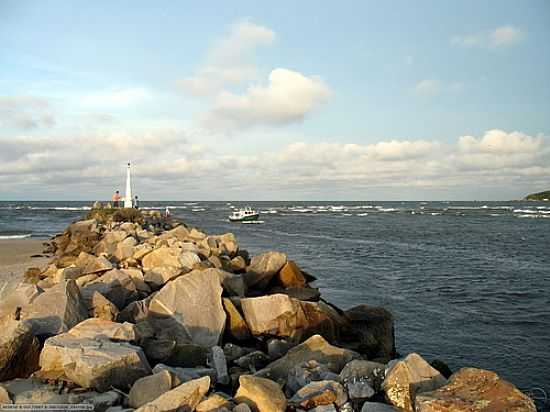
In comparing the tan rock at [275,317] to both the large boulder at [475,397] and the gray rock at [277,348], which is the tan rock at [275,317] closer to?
the gray rock at [277,348]

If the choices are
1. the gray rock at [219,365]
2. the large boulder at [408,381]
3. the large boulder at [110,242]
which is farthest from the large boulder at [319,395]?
the large boulder at [110,242]

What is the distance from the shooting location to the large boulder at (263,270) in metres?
11.4

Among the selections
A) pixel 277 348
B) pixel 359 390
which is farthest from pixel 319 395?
pixel 277 348

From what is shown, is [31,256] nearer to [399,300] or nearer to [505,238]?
[399,300]

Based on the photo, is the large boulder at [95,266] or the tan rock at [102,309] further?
the large boulder at [95,266]

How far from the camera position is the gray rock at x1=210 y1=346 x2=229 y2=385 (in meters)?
5.54

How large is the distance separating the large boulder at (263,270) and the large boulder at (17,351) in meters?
6.11

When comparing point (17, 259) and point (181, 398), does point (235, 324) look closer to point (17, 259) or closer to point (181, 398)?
point (181, 398)

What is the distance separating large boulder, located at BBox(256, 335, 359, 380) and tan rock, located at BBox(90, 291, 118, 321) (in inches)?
96.3

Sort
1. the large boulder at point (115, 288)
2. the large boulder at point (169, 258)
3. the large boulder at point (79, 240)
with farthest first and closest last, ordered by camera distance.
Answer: the large boulder at point (79, 240)
the large boulder at point (169, 258)
the large boulder at point (115, 288)

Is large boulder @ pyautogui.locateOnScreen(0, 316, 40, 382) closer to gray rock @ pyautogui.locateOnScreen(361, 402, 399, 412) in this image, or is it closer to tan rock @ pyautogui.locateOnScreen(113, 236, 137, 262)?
gray rock @ pyautogui.locateOnScreen(361, 402, 399, 412)

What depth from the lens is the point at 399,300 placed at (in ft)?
42.3

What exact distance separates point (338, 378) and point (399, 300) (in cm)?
815

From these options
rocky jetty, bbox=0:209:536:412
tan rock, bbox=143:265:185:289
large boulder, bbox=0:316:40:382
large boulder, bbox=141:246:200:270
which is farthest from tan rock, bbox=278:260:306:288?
large boulder, bbox=0:316:40:382
